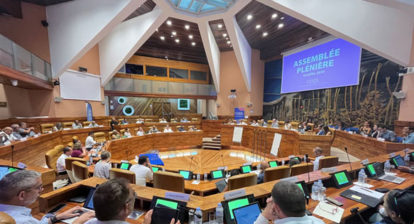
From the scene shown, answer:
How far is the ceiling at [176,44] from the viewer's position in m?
8.27

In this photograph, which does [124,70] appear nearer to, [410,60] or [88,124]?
[88,124]

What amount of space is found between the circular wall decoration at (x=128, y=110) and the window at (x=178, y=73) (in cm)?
428

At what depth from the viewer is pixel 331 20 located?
4.81 meters

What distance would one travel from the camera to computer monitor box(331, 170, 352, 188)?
6.68 ft

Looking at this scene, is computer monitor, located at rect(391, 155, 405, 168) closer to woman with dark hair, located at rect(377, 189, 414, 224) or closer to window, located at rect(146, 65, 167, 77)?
woman with dark hair, located at rect(377, 189, 414, 224)

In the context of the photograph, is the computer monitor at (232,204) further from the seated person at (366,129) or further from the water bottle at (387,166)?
the seated person at (366,129)

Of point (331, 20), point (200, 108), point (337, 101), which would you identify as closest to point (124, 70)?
point (200, 108)

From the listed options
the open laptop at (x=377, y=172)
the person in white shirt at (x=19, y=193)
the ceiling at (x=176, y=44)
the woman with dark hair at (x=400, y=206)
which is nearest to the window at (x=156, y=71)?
the ceiling at (x=176, y=44)

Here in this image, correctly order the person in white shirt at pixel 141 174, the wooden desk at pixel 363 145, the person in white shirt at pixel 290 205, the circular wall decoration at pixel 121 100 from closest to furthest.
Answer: the person in white shirt at pixel 290 205 → the person in white shirt at pixel 141 174 → the wooden desk at pixel 363 145 → the circular wall decoration at pixel 121 100

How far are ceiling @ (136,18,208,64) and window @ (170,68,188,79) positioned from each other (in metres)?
0.93

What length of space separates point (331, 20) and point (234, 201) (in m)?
6.36

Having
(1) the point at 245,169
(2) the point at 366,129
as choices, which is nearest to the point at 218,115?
(2) the point at 366,129

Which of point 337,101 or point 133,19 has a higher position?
point 133,19

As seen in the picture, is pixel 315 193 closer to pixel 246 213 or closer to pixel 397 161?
pixel 246 213
